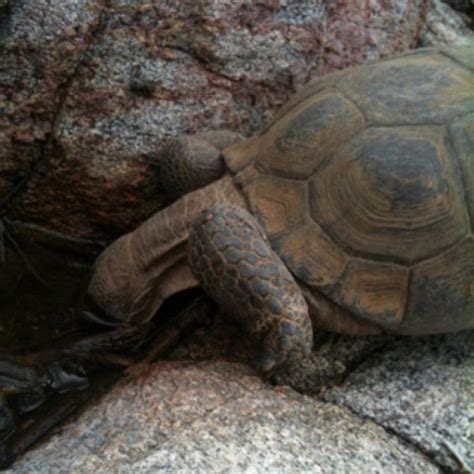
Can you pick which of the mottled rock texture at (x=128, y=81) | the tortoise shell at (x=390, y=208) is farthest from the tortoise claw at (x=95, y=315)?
the tortoise shell at (x=390, y=208)

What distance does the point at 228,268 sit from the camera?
216 cm

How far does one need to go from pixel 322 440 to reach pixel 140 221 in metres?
1.31

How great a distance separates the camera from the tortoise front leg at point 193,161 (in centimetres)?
272

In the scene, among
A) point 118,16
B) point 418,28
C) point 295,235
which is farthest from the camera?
point 418,28

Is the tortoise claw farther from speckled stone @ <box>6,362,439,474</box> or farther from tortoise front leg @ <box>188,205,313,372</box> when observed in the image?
tortoise front leg @ <box>188,205,313,372</box>

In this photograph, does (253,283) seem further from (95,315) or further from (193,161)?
(95,315)

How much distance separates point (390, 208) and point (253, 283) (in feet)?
1.52

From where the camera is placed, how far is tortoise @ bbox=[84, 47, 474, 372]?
2191 millimetres

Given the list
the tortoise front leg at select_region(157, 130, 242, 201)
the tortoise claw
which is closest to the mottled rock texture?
the tortoise front leg at select_region(157, 130, 242, 201)

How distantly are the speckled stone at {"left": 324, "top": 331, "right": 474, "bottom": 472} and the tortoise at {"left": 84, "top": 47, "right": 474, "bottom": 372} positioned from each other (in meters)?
0.12

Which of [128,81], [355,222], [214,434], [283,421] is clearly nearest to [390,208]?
[355,222]

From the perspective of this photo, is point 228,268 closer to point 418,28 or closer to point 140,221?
point 140,221

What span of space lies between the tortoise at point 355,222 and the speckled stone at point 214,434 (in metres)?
0.16

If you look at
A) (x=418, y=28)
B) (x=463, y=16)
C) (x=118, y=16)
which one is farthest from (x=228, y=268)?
(x=463, y=16)
